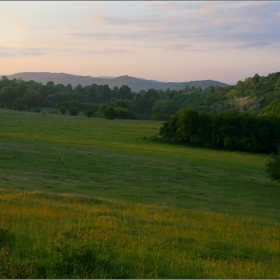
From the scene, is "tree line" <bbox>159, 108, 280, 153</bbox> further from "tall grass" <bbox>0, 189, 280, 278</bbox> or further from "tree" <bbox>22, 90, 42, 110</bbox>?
"tree" <bbox>22, 90, 42, 110</bbox>

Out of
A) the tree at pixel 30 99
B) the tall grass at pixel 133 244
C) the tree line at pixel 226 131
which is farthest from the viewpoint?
the tree at pixel 30 99

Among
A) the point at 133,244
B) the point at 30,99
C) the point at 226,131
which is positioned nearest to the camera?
the point at 133,244

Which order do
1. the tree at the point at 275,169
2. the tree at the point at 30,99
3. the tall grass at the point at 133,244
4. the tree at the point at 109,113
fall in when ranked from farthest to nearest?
the tree at the point at 30,99, the tree at the point at 109,113, the tree at the point at 275,169, the tall grass at the point at 133,244

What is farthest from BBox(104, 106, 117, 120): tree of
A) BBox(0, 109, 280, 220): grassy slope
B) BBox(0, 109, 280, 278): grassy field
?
BBox(0, 109, 280, 278): grassy field

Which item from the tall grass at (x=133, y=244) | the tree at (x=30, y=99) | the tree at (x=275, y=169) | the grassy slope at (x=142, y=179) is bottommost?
the grassy slope at (x=142, y=179)

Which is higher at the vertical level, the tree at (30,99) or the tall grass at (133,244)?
the tree at (30,99)

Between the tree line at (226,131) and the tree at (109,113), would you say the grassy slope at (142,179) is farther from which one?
the tree at (109,113)

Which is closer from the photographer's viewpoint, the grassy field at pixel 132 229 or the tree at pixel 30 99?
the grassy field at pixel 132 229

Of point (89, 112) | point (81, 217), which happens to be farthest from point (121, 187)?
point (89, 112)

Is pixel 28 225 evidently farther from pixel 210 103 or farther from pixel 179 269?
pixel 210 103

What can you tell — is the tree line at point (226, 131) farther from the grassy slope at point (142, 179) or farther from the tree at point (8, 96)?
the tree at point (8, 96)

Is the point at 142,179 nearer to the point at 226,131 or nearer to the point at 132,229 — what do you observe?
the point at 132,229

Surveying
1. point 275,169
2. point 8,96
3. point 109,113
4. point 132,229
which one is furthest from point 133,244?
point 8,96

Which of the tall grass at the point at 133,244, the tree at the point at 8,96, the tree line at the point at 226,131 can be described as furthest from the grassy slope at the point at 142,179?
the tree at the point at 8,96
